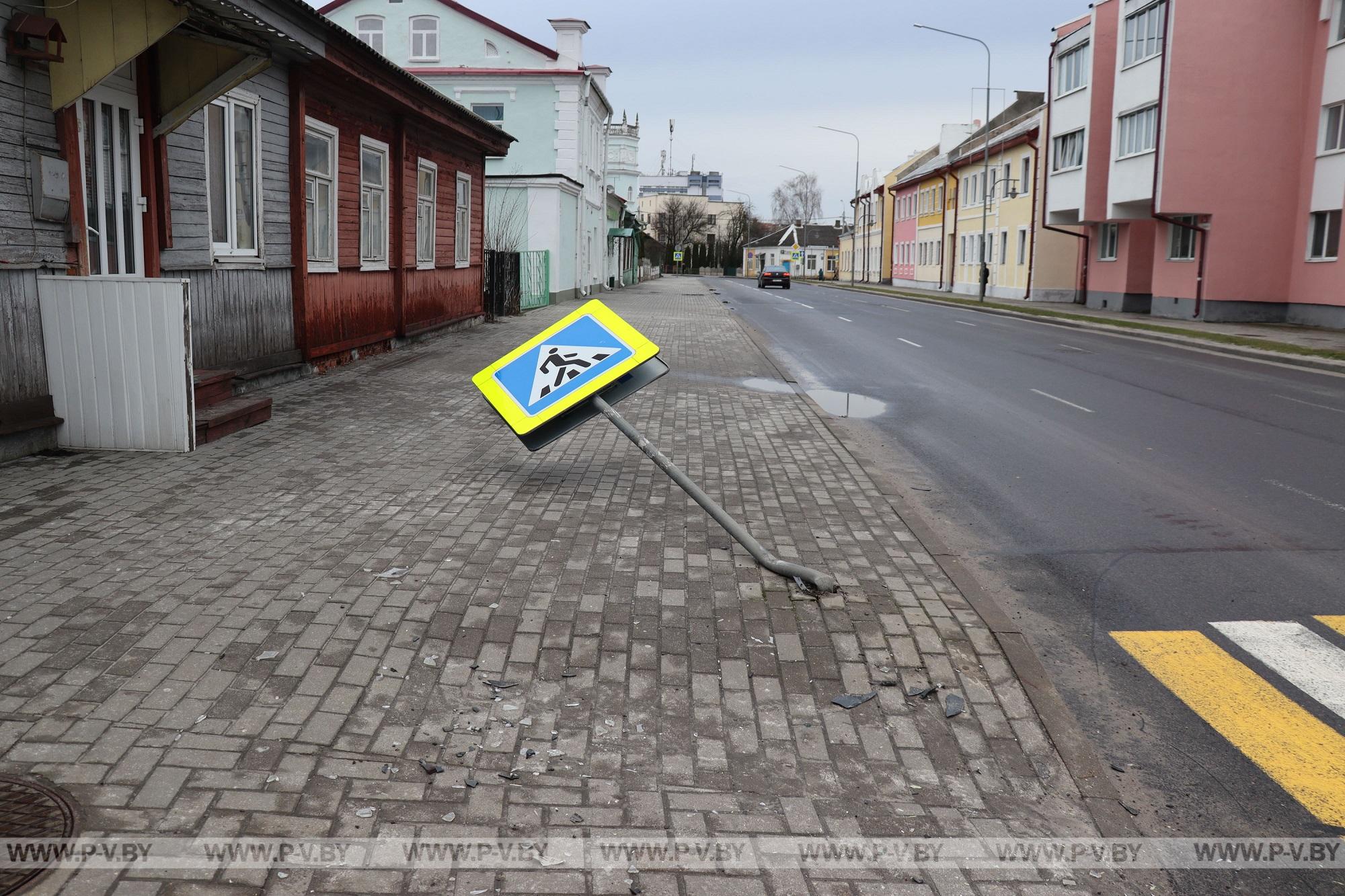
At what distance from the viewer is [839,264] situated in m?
116

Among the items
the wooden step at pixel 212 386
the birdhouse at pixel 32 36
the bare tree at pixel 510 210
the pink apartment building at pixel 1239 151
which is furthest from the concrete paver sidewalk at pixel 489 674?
the bare tree at pixel 510 210

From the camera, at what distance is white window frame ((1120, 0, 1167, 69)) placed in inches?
1223

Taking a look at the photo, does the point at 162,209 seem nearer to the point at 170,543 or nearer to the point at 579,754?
the point at 170,543

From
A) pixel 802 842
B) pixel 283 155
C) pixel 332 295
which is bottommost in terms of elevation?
pixel 802 842

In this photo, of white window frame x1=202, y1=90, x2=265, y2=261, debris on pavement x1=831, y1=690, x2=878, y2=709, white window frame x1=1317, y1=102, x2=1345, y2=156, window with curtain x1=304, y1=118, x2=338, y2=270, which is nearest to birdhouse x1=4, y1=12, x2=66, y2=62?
white window frame x1=202, y1=90, x2=265, y2=261

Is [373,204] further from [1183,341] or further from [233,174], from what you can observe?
[1183,341]

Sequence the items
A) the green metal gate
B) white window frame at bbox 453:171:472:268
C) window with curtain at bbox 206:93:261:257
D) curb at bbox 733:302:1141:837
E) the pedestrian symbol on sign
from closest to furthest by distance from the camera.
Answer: curb at bbox 733:302:1141:837
the pedestrian symbol on sign
window with curtain at bbox 206:93:261:257
white window frame at bbox 453:171:472:268
the green metal gate

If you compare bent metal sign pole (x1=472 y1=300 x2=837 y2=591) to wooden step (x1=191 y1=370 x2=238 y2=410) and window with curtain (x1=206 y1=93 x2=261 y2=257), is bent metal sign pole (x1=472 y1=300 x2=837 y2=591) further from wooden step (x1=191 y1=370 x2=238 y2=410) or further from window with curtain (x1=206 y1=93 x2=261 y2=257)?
window with curtain (x1=206 y1=93 x2=261 y2=257)

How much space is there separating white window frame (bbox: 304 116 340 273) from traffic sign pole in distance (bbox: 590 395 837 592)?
8.25 metres

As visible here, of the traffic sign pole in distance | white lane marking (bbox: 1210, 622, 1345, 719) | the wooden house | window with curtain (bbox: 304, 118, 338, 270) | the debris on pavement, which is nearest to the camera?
the debris on pavement

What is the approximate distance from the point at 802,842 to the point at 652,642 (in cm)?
156

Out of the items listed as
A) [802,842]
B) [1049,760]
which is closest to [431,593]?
[802,842]

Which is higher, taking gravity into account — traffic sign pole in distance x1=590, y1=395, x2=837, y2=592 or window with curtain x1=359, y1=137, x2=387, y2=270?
window with curtain x1=359, y1=137, x2=387, y2=270

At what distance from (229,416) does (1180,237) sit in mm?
30740
